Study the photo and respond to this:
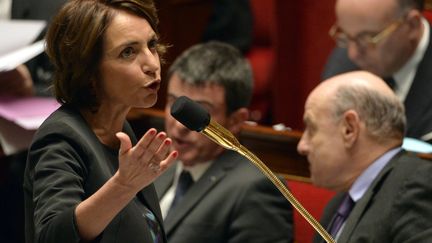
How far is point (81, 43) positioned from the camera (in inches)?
39.6

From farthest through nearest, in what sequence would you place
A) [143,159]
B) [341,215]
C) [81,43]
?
[341,215] < [81,43] < [143,159]

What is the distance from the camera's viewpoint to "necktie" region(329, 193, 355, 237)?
162 cm

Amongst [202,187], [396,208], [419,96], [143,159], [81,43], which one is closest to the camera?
[143,159]

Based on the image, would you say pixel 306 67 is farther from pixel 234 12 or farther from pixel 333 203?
pixel 333 203

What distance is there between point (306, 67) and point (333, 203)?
876 mm

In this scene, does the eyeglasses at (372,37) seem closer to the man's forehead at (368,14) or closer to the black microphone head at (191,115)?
the man's forehead at (368,14)

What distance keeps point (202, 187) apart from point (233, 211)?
0.09 m

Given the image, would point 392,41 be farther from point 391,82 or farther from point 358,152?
point 358,152

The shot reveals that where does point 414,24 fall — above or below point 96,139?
below

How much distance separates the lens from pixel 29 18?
2072 mm

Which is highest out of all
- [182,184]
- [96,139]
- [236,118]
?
[96,139]

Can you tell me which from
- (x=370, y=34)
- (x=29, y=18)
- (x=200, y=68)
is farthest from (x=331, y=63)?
(x=29, y=18)

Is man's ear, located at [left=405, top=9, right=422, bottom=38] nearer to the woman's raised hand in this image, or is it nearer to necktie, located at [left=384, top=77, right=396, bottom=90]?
necktie, located at [left=384, top=77, right=396, bottom=90]

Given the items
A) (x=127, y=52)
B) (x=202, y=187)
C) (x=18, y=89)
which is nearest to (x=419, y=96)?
(x=202, y=187)
